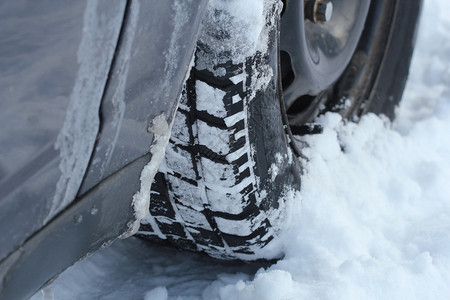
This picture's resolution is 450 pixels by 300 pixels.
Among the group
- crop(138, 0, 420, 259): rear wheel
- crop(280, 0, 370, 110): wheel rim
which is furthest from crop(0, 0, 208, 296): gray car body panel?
crop(280, 0, 370, 110): wheel rim

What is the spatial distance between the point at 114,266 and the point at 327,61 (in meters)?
0.77

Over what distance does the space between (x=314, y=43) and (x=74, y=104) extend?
94cm

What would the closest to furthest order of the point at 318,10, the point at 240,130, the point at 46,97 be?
the point at 46,97 → the point at 240,130 → the point at 318,10

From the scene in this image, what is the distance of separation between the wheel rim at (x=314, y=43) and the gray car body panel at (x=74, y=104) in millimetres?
501

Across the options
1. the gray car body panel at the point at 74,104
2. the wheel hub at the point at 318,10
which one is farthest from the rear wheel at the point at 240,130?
the gray car body panel at the point at 74,104

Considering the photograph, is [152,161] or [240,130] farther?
[240,130]

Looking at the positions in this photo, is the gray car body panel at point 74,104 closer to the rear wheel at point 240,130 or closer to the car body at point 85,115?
the car body at point 85,115

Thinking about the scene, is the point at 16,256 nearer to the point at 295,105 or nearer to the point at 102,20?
the point at 102,20

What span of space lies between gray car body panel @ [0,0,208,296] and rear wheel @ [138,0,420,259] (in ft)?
0.45

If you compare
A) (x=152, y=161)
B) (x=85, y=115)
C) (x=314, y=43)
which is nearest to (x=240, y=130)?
(x=152, y=161)

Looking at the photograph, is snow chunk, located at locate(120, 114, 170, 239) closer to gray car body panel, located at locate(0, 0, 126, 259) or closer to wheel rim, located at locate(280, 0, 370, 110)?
gray car body panel, located at locate(0, 0, 126, 259)

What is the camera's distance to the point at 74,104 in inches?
25.9

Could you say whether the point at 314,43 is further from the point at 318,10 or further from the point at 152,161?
the point at 152,161

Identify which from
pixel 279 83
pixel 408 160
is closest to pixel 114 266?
pixel 279 83
